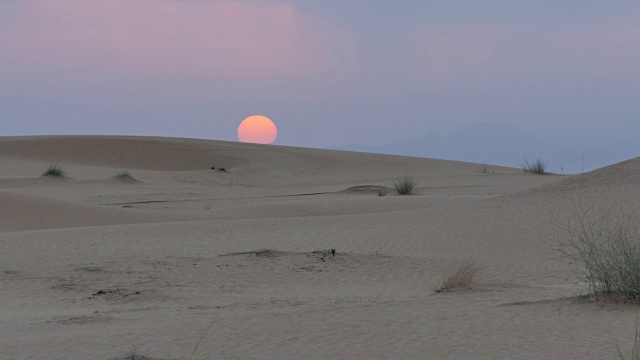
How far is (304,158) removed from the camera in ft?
172

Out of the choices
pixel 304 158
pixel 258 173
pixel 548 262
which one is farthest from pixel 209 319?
pixel 304 158

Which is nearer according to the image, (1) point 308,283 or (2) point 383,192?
(1) point 308,283

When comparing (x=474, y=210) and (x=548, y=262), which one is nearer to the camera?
(x=548, y=262)

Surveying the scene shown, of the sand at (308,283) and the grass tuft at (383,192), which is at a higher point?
the grass tuft at (383,192)

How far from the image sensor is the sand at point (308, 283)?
662cm

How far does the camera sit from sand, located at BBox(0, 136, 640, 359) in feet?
21.7

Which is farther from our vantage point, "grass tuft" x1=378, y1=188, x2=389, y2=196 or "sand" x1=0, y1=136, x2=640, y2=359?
"grass tuft" x1=378, y1=188, x2=389, y2=196

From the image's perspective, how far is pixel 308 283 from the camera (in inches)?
432

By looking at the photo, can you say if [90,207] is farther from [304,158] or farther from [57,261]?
[304,158]

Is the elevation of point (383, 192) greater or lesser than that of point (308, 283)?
greater

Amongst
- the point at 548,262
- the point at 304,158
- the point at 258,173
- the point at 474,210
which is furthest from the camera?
the point at 304,158

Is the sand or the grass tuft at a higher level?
the grass tuft

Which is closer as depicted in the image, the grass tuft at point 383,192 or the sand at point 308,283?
the sand at point 308,283

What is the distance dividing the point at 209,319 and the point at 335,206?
13861mm
